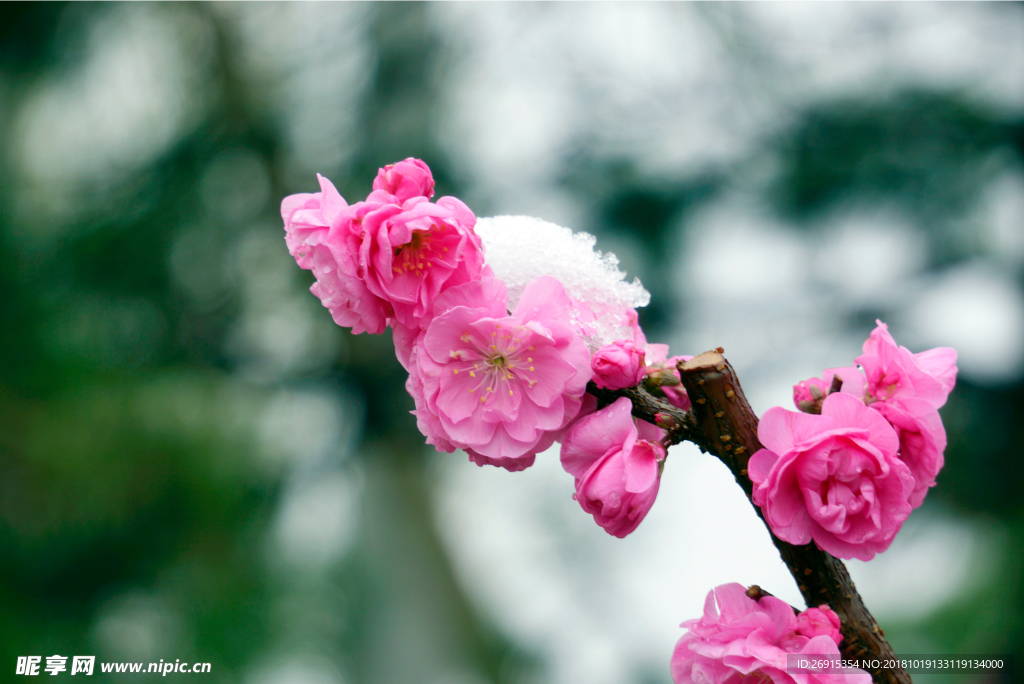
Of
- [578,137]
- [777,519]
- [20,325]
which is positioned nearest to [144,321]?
[20,325]

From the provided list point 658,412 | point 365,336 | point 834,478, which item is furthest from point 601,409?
point 365,336

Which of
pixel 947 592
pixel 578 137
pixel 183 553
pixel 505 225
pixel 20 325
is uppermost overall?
pixel 578 137

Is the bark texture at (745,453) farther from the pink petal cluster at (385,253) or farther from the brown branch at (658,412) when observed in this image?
the pink petal cluster at (385,253)

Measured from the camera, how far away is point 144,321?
2994mm

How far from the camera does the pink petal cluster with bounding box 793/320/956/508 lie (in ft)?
1.46

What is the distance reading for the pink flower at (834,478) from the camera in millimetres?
410

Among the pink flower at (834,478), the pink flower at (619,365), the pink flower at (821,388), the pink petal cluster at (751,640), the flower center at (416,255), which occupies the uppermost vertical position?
the flower center at (416,255)

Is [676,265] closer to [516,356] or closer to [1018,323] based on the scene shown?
[1018,323]

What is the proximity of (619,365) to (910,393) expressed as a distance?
21 centimetres

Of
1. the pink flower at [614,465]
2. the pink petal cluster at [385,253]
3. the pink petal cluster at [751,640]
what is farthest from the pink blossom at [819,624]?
the pink petal cluster at [385,253]

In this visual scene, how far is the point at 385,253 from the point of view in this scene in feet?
1.47

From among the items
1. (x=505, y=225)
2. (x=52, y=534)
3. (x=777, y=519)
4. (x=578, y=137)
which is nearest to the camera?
(x=777, y=519)

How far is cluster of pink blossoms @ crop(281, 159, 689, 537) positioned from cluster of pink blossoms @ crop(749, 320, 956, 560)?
3.3 inches

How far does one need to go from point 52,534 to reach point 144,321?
1.00 meters
